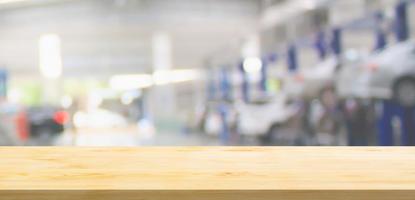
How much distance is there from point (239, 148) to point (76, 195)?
1.08 feet

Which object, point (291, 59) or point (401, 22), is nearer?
point (401, 22)

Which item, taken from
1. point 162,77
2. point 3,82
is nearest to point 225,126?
point 3,82

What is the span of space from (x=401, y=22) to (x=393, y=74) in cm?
49

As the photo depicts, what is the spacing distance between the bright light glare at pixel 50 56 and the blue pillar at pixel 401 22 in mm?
15418

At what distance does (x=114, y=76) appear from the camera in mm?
20000

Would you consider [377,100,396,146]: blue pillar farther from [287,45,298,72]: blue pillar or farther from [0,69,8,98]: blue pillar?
[0,69,8,98]: blue pillar

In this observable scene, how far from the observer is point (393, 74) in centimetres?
502

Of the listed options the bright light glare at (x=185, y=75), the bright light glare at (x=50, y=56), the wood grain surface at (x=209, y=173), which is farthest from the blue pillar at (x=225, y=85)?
the wood grain surface at (x=209, y=173)

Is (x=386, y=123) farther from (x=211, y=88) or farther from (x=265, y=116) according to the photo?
(x=211, y=88)

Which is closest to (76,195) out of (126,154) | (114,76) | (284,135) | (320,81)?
(126,154)

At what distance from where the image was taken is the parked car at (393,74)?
4953mm

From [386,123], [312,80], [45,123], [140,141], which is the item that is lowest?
[140,141]

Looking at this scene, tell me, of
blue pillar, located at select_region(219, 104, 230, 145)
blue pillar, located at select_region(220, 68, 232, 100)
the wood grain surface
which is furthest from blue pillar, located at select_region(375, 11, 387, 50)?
blue pillar, located at select_region(220, 68, 232, 100)

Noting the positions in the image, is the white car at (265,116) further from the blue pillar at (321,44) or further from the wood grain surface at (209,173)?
the wood grain surface at (209,173)
